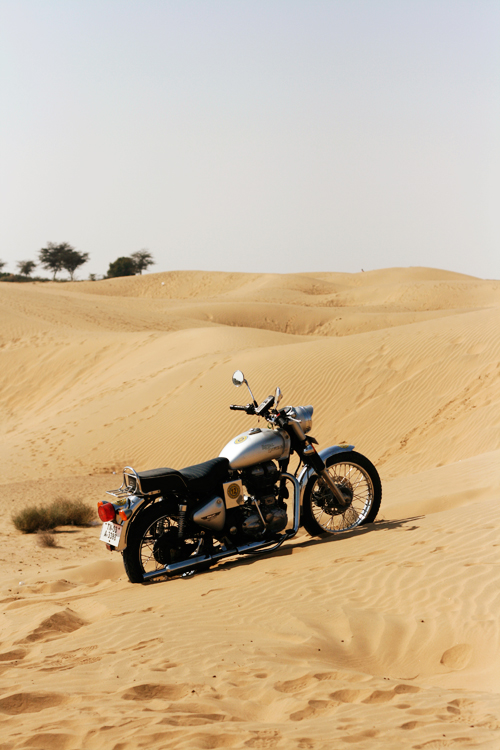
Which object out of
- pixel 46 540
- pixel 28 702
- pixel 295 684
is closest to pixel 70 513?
pixel 46 540

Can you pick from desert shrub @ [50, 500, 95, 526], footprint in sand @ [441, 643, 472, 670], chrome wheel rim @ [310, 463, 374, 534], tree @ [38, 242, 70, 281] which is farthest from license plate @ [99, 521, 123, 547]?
tree @ [38, 242, 70, 281]

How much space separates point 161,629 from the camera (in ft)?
15.3

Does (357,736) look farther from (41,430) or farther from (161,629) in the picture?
(41,430)

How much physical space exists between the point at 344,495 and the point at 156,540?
1984 mm

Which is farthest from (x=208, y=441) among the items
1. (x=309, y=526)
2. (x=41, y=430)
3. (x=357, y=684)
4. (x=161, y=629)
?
(x=357, y=684)

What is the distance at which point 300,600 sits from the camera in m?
5.05

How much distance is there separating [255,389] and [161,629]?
12.3m

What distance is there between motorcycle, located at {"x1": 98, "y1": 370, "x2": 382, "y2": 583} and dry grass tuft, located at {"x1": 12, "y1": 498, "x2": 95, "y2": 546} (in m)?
3.85

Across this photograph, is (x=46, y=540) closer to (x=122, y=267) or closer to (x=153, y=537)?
(x=153, y=537)

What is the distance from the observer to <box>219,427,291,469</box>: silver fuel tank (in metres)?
6.33

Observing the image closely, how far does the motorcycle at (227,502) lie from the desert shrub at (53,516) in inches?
152

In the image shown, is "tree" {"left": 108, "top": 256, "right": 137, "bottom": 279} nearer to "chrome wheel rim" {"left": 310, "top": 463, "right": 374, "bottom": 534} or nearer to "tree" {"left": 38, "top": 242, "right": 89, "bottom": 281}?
"tree" {"left": 38, "top": 242, "right": 89, "bottom": 281}

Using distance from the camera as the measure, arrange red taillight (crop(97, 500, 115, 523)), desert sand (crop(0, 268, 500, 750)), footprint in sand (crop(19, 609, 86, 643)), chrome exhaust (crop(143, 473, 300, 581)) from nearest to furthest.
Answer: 1. desert sand (crop(0, 268, 500, 750))
2. footprint in sand (crop(19, 609, 86, 643))
3. red taillight (crop(97, 500, 115, 523))
4. chrome exhaust (crop(143, 473, 300, 581))

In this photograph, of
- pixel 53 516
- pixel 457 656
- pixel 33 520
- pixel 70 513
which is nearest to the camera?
pixel 457 656
